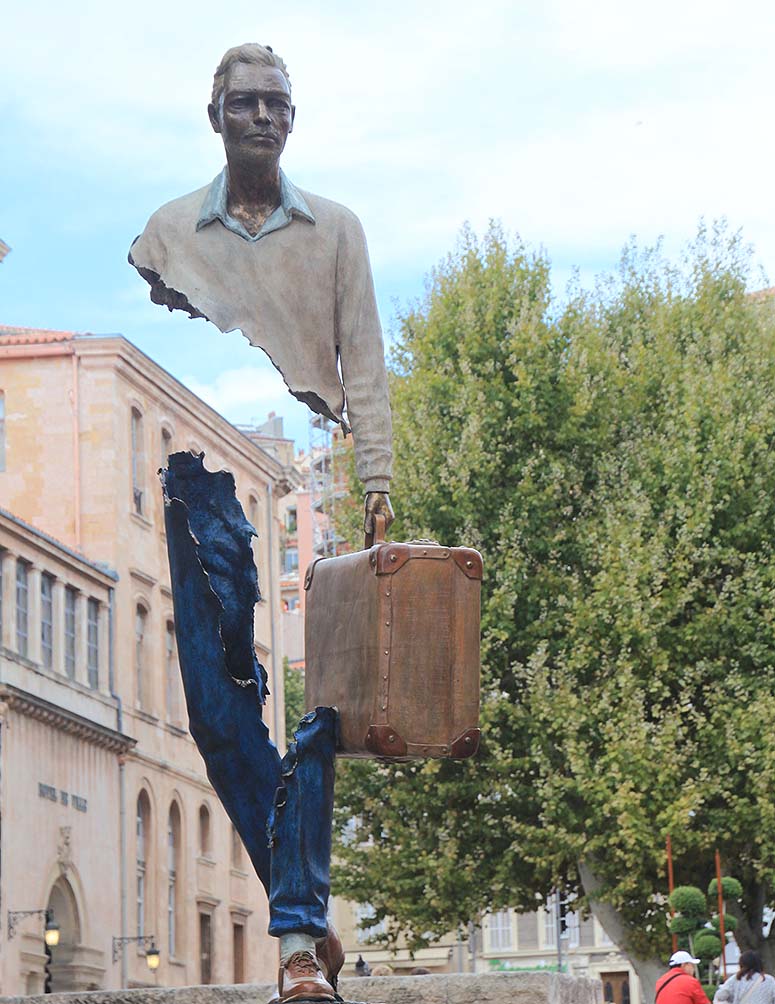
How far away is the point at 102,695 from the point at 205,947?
26.6ft

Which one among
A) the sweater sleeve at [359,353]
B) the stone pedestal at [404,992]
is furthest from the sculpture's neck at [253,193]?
the stone pedestal at [404,992]

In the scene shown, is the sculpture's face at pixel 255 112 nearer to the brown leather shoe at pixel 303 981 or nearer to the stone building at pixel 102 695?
the brown leather shoe at pixel 303 981

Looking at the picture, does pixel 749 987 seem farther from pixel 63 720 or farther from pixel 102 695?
pixel 102 695

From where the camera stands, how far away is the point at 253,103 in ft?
18.7

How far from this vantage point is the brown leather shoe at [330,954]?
5.26 metres

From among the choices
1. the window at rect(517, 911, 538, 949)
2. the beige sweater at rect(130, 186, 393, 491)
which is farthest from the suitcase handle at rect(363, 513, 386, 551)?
the window at rect(517, 911, 538, 949)

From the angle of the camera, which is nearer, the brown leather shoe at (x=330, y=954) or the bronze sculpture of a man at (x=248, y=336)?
the brown leather shoe at (x=330, y=954)

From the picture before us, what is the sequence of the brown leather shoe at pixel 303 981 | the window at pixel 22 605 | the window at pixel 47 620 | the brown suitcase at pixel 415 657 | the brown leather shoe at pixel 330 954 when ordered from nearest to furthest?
the brown leather shoe at pixel 303 981 → the brown suitcase at pixel 415 657 → the brown leather shoe at pixel 330 954 → the window at pixel 22 605 → the window at pixel 47 620

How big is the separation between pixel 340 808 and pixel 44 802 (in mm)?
11956

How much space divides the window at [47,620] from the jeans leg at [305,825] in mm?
39358

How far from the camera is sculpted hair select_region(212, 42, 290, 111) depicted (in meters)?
5.69

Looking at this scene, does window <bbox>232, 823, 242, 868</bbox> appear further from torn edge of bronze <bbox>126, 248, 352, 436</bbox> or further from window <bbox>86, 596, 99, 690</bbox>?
torn edge of bronze <bbox>126, 248, 352, 436</bbox>

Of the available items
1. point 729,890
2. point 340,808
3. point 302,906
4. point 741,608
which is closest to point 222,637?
point 302,906

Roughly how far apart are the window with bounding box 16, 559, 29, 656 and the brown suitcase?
38198 mm
